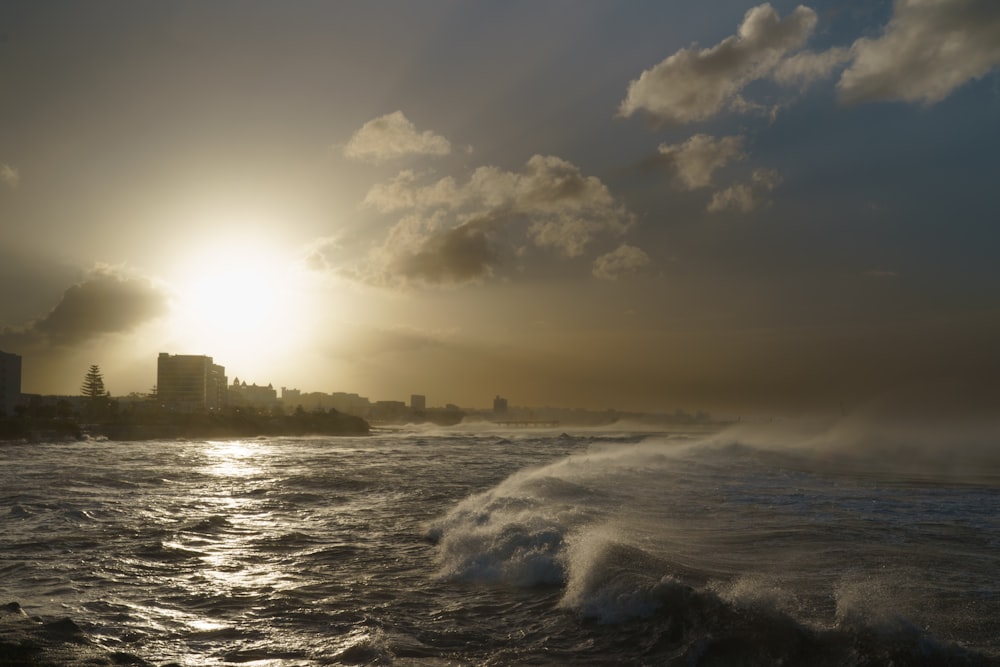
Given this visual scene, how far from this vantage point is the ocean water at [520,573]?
7797 millimetres

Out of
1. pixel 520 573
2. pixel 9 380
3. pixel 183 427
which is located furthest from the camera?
pixel 9 380

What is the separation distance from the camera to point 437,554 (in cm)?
1382

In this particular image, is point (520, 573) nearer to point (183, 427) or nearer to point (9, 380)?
point (183, 427)

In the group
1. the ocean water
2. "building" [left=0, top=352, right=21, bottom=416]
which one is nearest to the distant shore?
"building" [left=0, top=352, right=21, bottom=416]

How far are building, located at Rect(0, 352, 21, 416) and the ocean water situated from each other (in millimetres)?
140714

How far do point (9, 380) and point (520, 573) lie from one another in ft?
543

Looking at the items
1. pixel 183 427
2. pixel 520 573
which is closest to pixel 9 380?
pixel 183 427

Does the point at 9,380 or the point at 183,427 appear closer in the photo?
the point at 183,427

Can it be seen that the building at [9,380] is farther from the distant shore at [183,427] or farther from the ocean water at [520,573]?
the ocean water at [520,573]

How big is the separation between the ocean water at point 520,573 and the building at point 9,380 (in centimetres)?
14071

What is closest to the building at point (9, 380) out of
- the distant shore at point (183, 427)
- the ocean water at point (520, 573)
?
the distant shore at point (183, 427)

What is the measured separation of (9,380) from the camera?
138000 millimetres

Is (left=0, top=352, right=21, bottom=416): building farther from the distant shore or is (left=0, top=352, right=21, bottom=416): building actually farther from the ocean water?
the ocean water

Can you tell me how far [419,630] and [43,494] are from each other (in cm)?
2103
